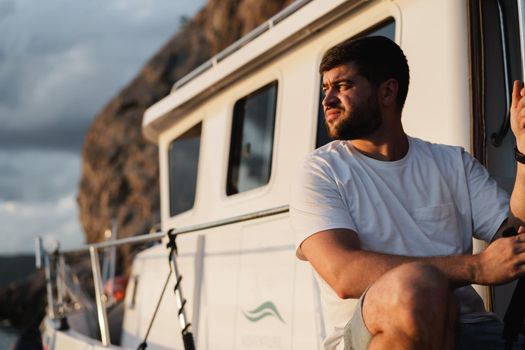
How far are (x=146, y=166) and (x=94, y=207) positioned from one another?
5242mm

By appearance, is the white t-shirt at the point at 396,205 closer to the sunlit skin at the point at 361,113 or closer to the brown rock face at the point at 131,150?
the sunlit skin at the point at 361,113

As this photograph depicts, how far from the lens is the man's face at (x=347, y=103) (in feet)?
7.90

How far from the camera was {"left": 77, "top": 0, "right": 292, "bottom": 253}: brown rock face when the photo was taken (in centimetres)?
3609

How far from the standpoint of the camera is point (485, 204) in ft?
8.05

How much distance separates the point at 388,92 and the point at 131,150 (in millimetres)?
37336

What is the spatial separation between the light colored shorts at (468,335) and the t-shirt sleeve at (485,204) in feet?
1.24

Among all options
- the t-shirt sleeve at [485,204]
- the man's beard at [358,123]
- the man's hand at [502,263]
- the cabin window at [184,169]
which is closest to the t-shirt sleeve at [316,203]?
the man's beard at [358,123]

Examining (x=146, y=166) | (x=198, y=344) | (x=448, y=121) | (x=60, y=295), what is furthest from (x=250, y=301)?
(x=146, y=166)

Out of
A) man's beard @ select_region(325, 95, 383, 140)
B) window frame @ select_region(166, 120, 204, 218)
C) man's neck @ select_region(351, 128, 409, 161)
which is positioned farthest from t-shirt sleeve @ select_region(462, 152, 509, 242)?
window frame @ select_region(166, 120, 204, 218)

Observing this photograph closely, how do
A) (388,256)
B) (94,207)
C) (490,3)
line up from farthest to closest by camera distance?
(94,207) → (490,3) → (388,256)

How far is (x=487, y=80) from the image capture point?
3.39m

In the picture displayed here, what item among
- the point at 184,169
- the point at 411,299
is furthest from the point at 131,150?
the point at 411,299

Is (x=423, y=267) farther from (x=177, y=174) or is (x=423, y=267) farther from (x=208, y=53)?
(x=208, y=53)

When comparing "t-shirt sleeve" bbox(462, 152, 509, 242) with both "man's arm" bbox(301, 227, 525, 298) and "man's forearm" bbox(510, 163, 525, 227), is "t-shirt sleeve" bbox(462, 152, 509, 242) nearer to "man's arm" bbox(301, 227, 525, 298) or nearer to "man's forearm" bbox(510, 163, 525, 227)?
"man's forearm" bbox(510, 163, 525, 227)
